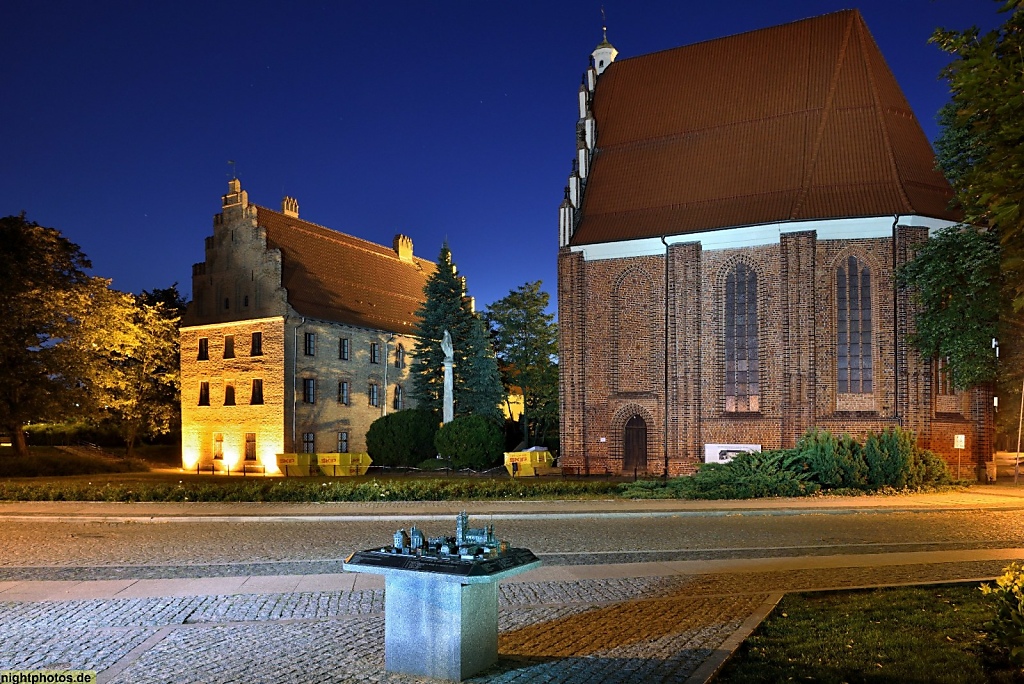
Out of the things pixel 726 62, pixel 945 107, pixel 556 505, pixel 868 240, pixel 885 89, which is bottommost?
pixel 556 505

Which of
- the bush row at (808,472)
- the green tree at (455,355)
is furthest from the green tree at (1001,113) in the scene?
the green tree at (455,355)

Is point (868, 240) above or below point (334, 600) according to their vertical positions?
above

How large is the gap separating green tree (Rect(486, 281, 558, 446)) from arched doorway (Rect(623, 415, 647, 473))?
50.4ft

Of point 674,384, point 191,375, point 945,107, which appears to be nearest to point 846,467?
point 674,384

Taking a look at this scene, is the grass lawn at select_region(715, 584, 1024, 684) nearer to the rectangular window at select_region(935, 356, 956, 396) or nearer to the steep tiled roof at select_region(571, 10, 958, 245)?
the rectangular window at select_region(935, 356, 956, 396)

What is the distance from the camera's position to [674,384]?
34188 mm

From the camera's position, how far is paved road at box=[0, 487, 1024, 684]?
7277 mm

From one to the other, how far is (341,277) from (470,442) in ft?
64.7

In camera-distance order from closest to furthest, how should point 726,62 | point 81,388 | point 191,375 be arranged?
point 726,62
point 81,388
point 191,375

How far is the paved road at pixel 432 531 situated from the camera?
728 cm

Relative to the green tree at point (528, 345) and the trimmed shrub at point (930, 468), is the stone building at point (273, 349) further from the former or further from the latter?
the trimmed shrub at point (930, 468)

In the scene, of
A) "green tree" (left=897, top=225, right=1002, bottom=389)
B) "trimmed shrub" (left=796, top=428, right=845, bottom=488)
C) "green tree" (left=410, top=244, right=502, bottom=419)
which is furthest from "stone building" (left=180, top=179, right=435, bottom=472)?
"green tree" (left=897, top=225, right=1002, bottom=389)

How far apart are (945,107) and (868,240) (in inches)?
210

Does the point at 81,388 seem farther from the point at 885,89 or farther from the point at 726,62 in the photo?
the point at 885,89
